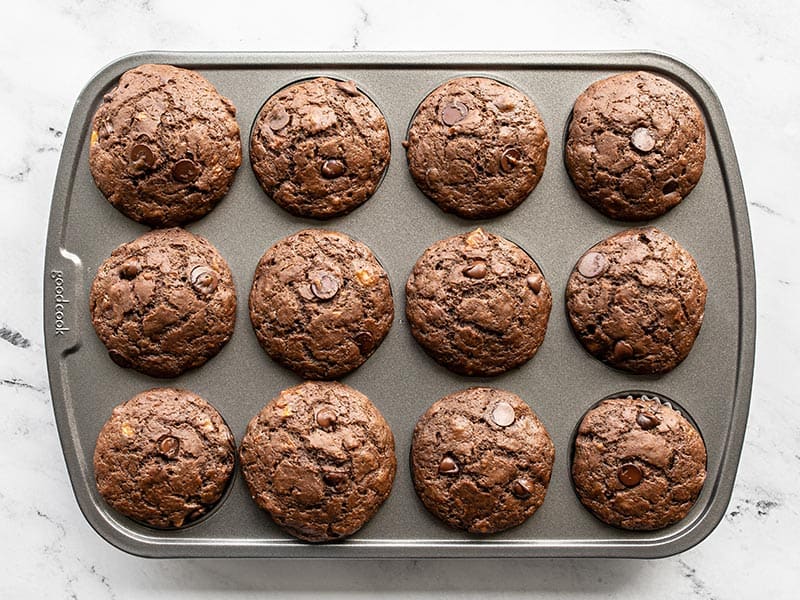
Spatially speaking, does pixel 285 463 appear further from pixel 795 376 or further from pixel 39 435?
pixel 795 376

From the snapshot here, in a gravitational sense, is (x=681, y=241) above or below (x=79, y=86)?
below

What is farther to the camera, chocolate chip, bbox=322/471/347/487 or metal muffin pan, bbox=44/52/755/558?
metal muffin pan, bbox=44/52/755/558

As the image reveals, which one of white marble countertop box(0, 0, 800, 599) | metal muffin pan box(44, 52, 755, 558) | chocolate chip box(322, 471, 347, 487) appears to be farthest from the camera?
white marble countertop box(0, 0, 800, 599)

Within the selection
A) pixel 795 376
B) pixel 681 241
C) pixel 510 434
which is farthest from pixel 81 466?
pixel 795 376

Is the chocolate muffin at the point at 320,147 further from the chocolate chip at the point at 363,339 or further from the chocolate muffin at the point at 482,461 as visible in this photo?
the chocolate muffin at the point at 482,461

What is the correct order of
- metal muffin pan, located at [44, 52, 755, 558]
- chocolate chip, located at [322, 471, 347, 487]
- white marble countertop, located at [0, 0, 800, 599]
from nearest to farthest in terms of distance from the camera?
chocolate chip, located at [322, 471, 347, 487] < metal muffin pan, located at [44, 52, 755, 558] < white marble countertop, located at [0, 0, 800, 599]

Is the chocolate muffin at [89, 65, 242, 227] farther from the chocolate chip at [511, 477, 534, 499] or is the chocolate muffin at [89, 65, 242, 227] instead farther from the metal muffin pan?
the chocolate chip at [511, 477, 534, 499]

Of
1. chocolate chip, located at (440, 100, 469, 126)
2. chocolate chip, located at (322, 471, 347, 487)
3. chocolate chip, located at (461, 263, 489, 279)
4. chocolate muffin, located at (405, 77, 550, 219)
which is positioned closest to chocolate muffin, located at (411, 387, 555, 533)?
chocolate chip, located at (322, 471, 347, 487)
